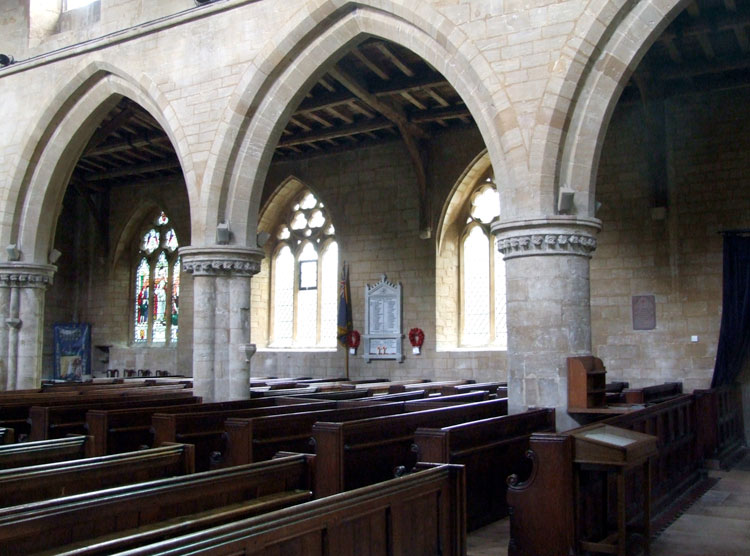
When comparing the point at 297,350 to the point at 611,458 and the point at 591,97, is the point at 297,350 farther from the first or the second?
the point at 611,458

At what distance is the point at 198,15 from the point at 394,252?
18.0ft

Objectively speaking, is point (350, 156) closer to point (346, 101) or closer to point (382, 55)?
point (346, 101)

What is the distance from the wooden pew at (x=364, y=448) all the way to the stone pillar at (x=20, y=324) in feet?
22.6

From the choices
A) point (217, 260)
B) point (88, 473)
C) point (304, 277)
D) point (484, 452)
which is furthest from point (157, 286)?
point (88, 473)

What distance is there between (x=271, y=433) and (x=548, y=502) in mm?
2114

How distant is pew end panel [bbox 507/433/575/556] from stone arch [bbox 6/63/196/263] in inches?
294

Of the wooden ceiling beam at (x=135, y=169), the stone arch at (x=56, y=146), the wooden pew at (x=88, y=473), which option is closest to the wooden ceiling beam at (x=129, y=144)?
the wooden ceiling beam at (x=135, y=169)

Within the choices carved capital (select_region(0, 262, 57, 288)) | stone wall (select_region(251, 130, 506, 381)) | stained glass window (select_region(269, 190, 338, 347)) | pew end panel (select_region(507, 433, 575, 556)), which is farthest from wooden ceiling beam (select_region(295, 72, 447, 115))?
pew end panel (select_region(507, 433, 575, 556))

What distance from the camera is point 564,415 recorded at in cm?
656

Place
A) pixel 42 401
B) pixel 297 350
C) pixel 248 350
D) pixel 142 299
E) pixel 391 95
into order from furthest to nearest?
pixel 142 299 < pixel 297 350 < pixel 391 95 < pixel 248 350 < pixel 42 401

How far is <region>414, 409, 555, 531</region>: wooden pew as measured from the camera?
4648mm

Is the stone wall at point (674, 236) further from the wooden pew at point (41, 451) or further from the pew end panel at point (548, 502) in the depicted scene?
the wooden pew at point (41, 451)

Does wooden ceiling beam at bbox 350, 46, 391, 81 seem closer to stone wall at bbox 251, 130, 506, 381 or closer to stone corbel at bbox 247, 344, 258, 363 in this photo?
stone wall at bbox 251, 130, 506, 381

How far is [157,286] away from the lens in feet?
54.2
